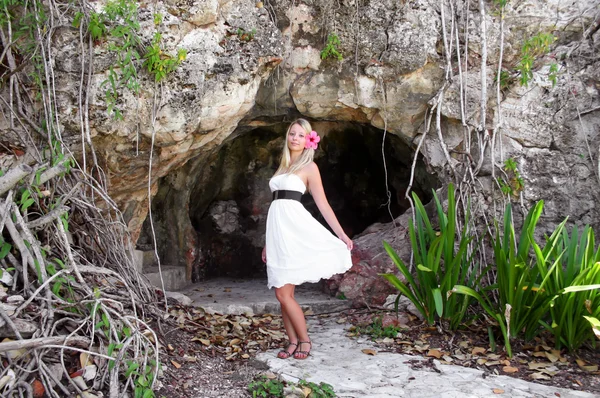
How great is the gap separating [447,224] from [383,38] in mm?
1587

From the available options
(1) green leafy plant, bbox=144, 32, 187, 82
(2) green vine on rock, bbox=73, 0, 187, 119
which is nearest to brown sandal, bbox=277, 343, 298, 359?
(2) green vine on rock, bbox=73, 0, 187, 119

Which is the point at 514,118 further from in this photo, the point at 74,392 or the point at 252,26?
the point at 74,392

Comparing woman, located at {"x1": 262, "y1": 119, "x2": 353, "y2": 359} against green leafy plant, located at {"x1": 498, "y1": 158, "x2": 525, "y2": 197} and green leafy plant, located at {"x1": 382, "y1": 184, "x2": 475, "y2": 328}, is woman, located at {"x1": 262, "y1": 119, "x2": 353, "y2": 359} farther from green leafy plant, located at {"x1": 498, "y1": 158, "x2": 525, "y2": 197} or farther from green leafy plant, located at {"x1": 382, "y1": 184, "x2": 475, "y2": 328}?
green leafy plant, located at {"x1": 498, "y1": 158, "x2": 525, "y2": 197}

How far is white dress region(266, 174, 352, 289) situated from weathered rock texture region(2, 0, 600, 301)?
3.24ft

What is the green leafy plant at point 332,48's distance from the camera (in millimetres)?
3977

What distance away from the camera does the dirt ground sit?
2.66 meters

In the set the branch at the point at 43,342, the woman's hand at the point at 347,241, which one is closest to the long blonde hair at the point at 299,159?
the woman's hand at the point at 347,241

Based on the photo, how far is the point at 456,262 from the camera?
337 centimetres

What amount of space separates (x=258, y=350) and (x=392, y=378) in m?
0.86

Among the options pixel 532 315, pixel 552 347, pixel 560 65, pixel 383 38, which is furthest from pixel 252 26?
pixel 552 347

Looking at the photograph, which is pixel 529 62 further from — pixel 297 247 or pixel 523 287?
pixel 297 247

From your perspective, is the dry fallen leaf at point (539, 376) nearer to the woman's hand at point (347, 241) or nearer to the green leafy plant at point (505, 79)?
the woman's hand at point (347, 241)

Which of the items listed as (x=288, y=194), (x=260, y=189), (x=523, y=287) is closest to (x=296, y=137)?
(x=288, y=194)

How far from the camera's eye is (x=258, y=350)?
3.15 meters
